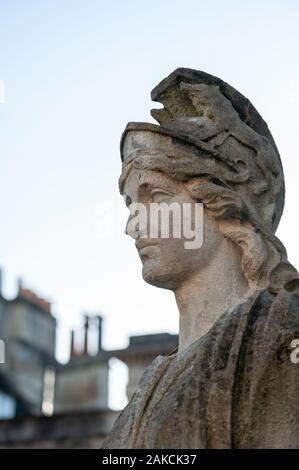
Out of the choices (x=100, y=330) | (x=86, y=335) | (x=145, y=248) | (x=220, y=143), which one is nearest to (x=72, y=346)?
(x=86, y=335)

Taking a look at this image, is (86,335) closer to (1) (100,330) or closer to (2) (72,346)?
(1) (100,330)

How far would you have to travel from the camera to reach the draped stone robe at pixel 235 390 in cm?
738

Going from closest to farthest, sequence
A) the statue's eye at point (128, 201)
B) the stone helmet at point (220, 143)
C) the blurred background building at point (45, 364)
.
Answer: the stone helmet at point (220, 143)
the statue's eye at point (128, 201)
the blurred background building at point (45, 364)

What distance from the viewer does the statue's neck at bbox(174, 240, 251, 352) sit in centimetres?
830

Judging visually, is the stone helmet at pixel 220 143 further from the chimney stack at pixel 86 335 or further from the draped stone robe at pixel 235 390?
the chimney stack at pixel 86 335

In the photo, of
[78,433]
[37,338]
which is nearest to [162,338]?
[78,433]

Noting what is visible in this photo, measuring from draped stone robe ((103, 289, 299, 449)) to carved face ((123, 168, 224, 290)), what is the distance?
544 millimetres

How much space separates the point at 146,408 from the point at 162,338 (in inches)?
1389

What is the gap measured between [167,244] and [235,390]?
126 cm

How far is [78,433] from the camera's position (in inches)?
1586

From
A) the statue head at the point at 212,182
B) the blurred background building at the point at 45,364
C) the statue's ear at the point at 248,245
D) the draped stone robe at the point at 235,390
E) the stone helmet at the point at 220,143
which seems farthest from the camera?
the blurred background building at the point at 45,364

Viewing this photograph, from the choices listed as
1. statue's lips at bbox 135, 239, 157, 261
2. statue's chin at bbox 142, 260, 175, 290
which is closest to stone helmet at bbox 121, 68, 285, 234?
statue's lips at bbox 135, 239, 157, 261

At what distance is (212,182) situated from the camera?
848cm

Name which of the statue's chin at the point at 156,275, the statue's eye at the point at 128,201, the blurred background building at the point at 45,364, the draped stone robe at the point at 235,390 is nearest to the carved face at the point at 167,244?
the statue's chin at the point at 156,275
